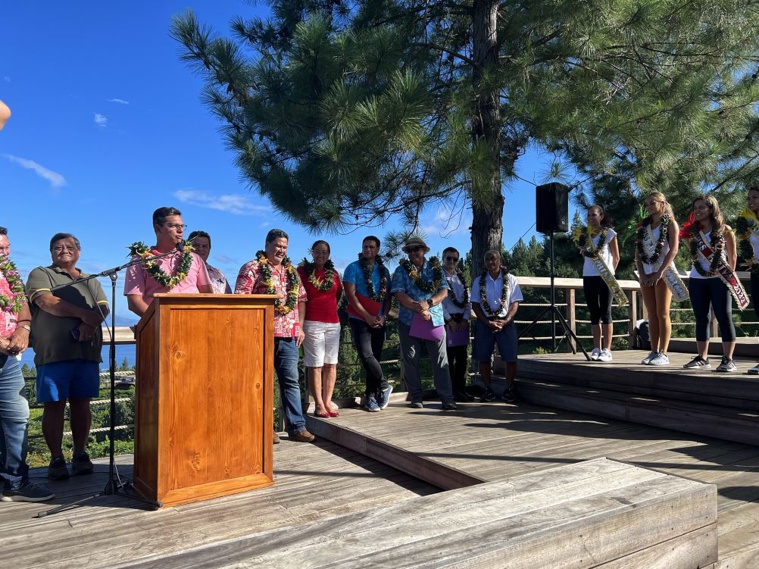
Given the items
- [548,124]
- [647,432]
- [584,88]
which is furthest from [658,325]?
[584,88]

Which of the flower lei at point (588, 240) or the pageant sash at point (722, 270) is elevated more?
the flower lei at point (588, 240)

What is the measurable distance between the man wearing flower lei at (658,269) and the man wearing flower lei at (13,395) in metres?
4.54

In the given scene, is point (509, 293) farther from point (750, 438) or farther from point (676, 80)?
point (676, 80)

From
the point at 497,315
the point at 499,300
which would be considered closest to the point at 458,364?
the point at 497,315

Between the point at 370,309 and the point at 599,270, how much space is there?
216cm

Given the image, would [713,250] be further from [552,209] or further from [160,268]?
[160,268]

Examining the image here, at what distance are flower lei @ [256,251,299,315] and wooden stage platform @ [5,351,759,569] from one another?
970 mm

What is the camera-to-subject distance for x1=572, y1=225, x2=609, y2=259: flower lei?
526cm

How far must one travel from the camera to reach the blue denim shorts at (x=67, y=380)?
328 cm

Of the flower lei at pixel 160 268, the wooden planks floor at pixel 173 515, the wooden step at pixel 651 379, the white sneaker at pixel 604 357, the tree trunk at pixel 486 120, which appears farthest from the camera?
the tree trunk at pixel 486 120

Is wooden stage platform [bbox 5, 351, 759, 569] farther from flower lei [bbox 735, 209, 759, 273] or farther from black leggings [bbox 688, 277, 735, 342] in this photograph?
flower lei [bbox 735, 209, 759, 273]

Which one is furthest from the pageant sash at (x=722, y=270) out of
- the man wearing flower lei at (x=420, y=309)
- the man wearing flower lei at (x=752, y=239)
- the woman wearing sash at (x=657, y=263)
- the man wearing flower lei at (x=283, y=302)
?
the man wearing flower lei at (x=283, y=302)

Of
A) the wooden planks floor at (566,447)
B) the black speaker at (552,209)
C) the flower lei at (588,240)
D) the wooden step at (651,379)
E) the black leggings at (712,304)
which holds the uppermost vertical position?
the black speaker at (552,209)

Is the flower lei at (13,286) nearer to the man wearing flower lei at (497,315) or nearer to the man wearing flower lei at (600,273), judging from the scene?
the man wearing flower lei at (497,315)
